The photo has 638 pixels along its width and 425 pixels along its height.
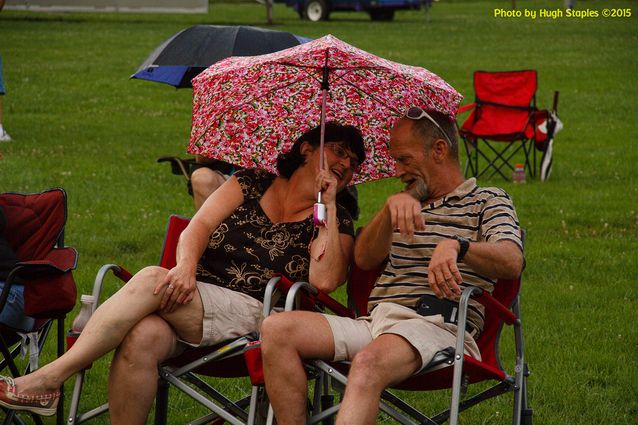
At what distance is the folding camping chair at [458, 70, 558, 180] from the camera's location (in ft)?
34.9

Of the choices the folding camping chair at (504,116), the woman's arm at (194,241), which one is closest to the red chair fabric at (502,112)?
the folding camping chair at (504,116)

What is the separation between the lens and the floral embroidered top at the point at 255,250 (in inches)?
164

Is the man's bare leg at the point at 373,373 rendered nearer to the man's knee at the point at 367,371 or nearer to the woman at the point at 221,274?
the man's knee at the point at 367,371

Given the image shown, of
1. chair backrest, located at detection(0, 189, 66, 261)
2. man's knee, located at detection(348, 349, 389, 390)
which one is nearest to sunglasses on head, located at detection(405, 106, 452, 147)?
man's knee, located at detection(348, 349, 389, 390)

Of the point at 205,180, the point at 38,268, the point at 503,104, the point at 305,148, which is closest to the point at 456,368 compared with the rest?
the point at 305,148

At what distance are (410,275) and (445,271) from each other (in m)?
0.40

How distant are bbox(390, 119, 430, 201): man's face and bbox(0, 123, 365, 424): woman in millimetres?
260

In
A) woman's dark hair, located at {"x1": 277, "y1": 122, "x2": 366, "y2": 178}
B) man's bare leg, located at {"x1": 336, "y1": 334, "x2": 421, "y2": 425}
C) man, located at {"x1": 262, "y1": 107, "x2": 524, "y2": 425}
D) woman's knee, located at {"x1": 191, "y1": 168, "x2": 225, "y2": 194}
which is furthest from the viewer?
woman's knee, located at {"x1": 191, "y1": 168, "x2": 225, "y2": 194}

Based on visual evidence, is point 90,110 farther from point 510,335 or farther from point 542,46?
point 542,46

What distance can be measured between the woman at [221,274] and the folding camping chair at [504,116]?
21.0 ft

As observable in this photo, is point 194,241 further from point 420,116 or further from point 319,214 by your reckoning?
point 420,116

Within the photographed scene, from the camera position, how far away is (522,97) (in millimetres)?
10938

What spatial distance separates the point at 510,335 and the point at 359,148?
195 centimetres

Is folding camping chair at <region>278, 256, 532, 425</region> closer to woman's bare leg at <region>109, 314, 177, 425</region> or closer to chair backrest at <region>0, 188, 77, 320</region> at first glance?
woman's bare leg at <region>109, 314, 177, 425</region>
